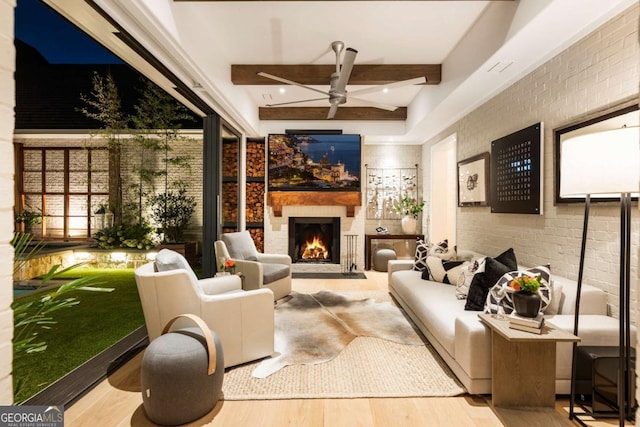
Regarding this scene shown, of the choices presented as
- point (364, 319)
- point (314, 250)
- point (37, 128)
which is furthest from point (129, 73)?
point (364, 319)

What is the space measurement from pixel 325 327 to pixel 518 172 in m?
2.38

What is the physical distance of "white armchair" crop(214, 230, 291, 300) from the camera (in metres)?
3.69

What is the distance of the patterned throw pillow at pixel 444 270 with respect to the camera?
10.9ft

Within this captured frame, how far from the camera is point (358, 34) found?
3107mm

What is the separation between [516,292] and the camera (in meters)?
1.93

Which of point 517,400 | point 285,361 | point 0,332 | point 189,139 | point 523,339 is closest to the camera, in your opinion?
point 0,332

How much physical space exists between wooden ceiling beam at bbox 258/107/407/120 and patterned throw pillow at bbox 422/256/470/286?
9.74ft

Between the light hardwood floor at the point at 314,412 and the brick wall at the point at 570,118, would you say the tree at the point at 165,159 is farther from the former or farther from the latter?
the brick wall at the point at 570,118

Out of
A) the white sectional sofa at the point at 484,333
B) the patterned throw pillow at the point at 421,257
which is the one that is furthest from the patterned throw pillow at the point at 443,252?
the white sectional sofa at the point at 484,333

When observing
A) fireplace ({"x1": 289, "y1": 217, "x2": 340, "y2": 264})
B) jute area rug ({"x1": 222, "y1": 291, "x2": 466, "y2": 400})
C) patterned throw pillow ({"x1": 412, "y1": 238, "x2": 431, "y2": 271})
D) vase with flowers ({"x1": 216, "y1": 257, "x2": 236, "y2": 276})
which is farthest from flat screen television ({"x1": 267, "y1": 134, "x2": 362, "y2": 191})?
jute area rug ({"x1": 222, "y1": 291, "x2": 466, "y2": 400})

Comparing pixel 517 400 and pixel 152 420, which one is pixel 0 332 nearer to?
pixel 152 420

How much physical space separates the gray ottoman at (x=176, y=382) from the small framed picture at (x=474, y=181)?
11.1 ft

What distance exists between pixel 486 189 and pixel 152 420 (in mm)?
3770

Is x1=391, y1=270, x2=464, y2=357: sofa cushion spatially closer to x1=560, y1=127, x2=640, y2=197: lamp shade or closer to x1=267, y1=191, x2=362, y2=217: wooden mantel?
x1=560, y1=127, x2=640, y2=197: lamp shade
